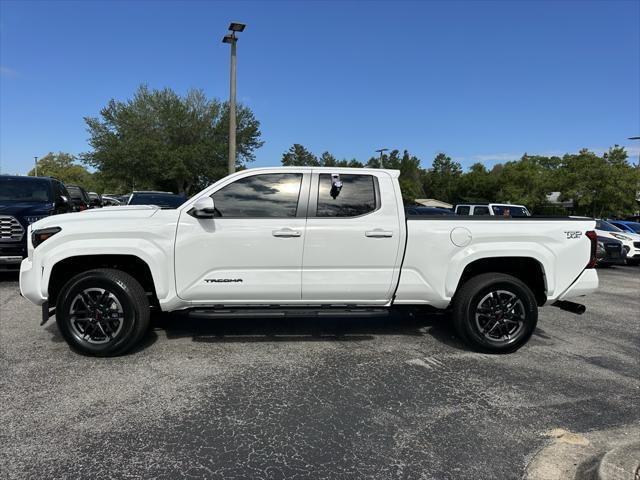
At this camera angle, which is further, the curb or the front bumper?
the front bumper

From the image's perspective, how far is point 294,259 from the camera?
15.5ft

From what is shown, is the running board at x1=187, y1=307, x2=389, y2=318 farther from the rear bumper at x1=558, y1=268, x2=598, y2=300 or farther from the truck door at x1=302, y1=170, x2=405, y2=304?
the rear bumper at x1=558, y1=268, x2=598, y2=300

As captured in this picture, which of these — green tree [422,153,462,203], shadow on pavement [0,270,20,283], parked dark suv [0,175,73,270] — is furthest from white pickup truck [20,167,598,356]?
green tree [422,153,462,203]

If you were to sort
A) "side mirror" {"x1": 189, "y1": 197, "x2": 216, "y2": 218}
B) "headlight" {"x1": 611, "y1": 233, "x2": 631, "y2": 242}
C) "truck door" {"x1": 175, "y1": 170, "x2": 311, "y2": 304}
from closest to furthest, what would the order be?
"side mirror" {"x1": 189, "y1": 197, "x2": 216, "y2": 218}
"truck door" {"x1": 175, "y1": 170, "x2": 311, "y2": 304}
"headlight" {"x1": 611, "y1": 233, "x2": 631, "y2": 242}

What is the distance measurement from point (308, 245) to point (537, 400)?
2.46 metres

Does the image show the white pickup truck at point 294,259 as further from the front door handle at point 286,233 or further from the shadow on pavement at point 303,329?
the shadow on pavement at point 303,329

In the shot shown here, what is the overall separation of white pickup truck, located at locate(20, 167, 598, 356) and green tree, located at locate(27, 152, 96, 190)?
317 feet

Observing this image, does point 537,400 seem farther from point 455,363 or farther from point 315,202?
point 315,202

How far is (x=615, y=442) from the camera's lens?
3.26 meters

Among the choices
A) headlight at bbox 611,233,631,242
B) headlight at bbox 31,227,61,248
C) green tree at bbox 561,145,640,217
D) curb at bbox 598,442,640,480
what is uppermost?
green tree at bbox 561,145,640,217

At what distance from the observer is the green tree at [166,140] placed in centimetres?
3478

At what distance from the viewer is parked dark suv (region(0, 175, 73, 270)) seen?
8273 millimetres

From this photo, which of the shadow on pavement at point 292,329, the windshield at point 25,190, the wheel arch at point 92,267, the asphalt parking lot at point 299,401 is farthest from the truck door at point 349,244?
the windshield at point 25,190

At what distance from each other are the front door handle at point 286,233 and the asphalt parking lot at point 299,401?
1238 mm
